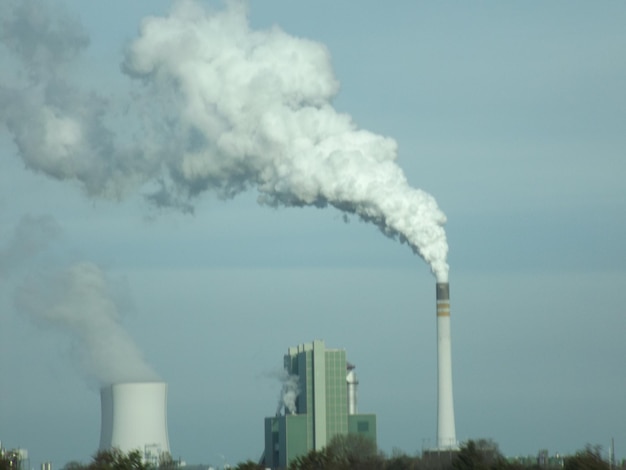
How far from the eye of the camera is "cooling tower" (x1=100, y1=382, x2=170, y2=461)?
44438 mm

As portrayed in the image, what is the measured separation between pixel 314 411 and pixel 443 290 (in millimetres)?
15163

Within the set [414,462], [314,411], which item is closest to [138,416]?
[414,462]

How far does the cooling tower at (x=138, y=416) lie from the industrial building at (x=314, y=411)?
1976cm

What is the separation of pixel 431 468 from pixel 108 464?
10.4m

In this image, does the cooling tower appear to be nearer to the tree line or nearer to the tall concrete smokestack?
the tree line

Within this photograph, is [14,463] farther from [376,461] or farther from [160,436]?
[376,461]

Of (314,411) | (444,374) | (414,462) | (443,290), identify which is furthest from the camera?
(314,411)

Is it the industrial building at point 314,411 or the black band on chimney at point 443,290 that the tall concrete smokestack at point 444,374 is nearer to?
the black band on chimney at point 443,290

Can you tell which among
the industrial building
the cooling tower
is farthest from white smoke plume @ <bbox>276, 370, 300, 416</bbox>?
the cooling tower

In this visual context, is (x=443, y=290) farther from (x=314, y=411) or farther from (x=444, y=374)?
(x=314, y=411)

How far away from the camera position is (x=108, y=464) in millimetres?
43656

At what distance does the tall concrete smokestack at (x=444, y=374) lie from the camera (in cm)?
5262

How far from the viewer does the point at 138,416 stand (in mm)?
44531

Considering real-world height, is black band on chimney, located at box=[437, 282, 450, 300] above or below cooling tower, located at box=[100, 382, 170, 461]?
above
